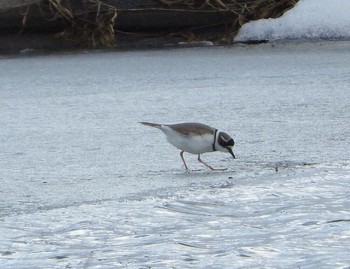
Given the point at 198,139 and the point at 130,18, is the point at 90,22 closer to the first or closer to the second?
the point at 130,18

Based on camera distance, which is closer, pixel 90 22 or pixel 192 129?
pixel 192 129

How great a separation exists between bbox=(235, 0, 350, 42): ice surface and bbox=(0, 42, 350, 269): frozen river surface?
0.53ft

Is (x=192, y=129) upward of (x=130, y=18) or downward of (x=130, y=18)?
upward

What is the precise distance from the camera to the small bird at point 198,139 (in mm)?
5410

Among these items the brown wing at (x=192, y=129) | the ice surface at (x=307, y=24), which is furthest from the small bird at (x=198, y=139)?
the ice surface at (x=307, y=24)

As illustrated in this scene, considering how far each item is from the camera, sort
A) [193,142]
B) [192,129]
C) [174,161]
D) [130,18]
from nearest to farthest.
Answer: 1. [193,142]
2. [192,129]
3. [174,161]
4. [130,18]

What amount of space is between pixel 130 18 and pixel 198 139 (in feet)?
14.5

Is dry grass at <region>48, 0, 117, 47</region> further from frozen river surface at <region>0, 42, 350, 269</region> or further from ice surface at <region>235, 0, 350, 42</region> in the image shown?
ice surface at <region>235, 0, 350, 42</region>

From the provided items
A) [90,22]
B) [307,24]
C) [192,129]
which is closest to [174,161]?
[192,129]

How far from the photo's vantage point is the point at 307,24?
951cm

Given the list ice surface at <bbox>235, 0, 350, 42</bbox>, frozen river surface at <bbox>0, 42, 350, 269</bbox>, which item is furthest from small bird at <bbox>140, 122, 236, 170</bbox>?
ice surface at <bbox>235, 0, 350, 42</bbox>

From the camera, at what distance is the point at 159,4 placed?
31.9 ft

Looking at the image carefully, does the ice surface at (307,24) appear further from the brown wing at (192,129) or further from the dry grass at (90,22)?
the brown wing at (192,129)

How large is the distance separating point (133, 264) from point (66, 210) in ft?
3.05
